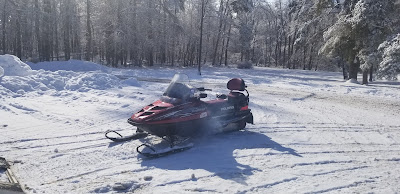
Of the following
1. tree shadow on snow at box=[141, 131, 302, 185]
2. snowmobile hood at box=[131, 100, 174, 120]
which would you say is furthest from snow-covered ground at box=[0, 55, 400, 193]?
snowmobile hood at box=[131, 100, 174, 120]

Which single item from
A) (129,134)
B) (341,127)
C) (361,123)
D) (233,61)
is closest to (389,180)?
(341,127)

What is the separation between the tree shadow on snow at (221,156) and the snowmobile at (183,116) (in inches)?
7.3

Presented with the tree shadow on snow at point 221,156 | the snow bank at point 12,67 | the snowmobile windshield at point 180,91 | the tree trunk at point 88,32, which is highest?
the tree trunk at point 88,32

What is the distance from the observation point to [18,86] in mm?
12758

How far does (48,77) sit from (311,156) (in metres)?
12.0

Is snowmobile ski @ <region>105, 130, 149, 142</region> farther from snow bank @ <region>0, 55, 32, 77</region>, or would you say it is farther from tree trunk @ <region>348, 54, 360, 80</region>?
tree trunk @ <region>348, 54, 360, 80</region>

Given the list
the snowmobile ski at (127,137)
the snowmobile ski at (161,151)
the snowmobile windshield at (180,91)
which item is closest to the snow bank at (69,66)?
the snowmobile ski at (127,137)

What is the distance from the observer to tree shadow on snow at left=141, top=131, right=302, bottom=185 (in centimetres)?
578

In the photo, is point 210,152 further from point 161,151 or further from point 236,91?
point 236,91

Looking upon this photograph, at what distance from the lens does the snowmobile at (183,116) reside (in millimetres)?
6684

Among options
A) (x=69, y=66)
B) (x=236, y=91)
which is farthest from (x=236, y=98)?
(x=69, y=66)

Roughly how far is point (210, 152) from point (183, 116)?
89cm

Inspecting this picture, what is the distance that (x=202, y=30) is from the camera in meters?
36.4

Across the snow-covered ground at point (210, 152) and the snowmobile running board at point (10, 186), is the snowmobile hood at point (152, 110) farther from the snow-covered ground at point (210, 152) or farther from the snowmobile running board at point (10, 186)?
the snowmobile running board at point (10, 186)
